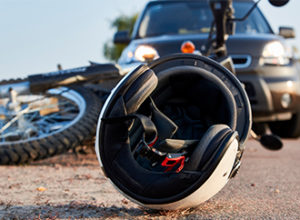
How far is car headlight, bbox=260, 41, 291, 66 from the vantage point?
5.76 metres

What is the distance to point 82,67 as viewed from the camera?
195 inches

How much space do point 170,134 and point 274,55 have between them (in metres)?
3.44

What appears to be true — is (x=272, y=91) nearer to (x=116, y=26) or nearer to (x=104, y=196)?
(x=104, y=196)

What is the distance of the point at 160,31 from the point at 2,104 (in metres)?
2.25

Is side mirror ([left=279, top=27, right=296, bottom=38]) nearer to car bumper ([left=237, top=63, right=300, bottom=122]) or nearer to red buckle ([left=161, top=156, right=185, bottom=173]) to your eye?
car bumper ([left=237, top=63, right=300, bottom=122])

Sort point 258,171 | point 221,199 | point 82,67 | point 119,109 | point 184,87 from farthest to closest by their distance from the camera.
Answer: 1. point 82,67
2. point 258,171
3. point 184,87
4. point 221,199
5. point 119,109

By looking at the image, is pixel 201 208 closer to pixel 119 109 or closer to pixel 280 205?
pixel 280 205

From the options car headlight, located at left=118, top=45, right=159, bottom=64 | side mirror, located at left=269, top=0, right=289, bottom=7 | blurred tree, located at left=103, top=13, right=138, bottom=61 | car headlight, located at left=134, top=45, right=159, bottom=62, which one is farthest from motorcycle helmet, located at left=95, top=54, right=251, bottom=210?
blurred tree, located at left=103, top=13, right=138, bottom=61

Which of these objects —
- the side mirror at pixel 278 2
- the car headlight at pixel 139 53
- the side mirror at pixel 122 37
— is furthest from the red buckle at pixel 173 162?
the side mirror at pixel 122 37

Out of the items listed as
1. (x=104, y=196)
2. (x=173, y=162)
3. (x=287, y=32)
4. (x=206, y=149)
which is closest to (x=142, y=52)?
(x=287, y=32)

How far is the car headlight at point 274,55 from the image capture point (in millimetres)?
5758

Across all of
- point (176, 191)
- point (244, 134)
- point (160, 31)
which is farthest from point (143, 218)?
point (160, 31)

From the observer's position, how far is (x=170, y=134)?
2.71 m

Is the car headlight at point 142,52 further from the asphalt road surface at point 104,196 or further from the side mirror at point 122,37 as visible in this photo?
the asphalt road surface at point 104,196
